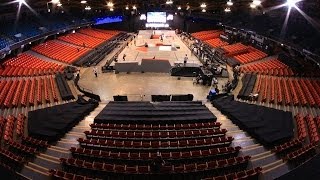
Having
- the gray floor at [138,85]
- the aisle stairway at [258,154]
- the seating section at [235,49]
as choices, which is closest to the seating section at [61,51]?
the gray floor at [138,85]

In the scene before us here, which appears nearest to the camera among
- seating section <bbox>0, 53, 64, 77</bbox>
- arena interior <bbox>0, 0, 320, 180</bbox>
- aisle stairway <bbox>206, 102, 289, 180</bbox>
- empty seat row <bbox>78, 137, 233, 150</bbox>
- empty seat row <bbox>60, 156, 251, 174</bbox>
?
empty seat row <bbox>60, 156, 251, 174</bbox>

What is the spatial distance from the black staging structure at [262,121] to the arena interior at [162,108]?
69 millimetres

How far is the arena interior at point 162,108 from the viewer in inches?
555

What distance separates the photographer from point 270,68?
34656 mm

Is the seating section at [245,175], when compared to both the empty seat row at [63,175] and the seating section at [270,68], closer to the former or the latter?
the empty seat row at [63,175]

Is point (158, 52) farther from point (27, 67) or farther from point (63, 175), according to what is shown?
point (63, 175)

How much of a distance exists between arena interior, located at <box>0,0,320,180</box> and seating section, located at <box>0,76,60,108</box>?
0.10 metres

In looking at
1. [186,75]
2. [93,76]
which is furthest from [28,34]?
[186,75]

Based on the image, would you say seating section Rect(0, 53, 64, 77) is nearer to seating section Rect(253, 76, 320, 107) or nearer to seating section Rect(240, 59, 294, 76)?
seating section Rect(253, 76, 320, 107)

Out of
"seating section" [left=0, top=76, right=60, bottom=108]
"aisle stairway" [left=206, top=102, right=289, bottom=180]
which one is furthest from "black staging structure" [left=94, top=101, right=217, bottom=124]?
"seating section" [left=0, top=76, right=60, bottom=108]

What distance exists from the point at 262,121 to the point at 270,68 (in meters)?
18.0

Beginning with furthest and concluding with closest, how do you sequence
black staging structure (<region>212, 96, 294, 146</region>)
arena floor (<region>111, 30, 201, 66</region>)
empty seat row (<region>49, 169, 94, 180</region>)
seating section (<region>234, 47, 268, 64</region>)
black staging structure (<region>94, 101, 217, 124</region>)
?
arena floor (<region>111, 30, 201, 66</region>) < seating section (<region>234, 47, 268, 64</region>) < black staging structure (<region>94, 101, 217, 124</region>) < black staging structure (<region>212, 96, 294, 146</region>) < empty seat row (<region>49, 169, 94, 180</region>)

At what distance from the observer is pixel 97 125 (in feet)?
61.0

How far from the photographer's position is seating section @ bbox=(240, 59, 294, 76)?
1268 inches
